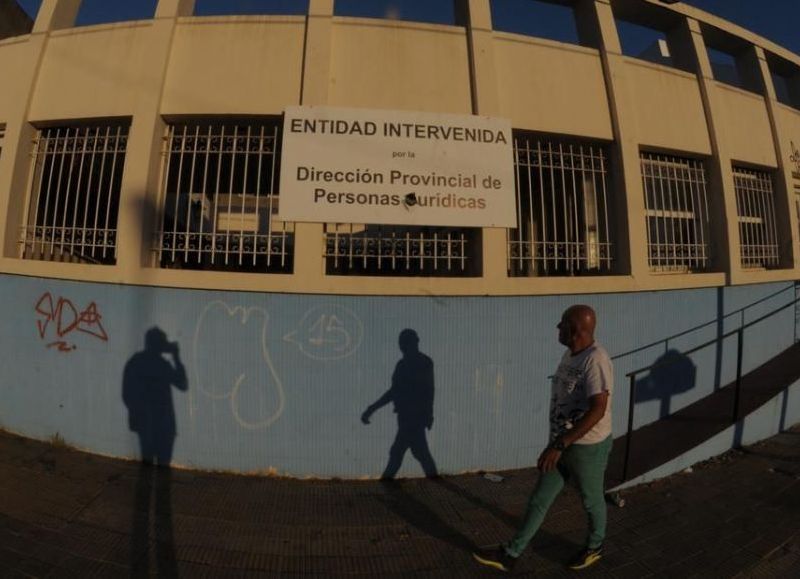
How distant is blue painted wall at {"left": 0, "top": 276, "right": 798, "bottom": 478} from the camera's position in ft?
12.9

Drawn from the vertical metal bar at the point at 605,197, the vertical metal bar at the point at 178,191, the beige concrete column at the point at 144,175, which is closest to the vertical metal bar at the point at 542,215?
the vertical metal bar at the point at 605,197

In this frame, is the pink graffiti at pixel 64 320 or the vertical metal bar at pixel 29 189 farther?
the vertical metal bar at pixel 29 189

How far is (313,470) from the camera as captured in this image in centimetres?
396

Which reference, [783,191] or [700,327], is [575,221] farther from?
[783,191]

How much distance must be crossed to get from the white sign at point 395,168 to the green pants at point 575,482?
89.6 inches

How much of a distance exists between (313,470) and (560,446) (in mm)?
2404

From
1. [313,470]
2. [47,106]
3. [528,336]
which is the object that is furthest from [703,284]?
[47,106]

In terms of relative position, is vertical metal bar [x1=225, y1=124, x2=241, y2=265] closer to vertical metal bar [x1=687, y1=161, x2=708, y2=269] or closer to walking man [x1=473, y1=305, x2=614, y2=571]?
walking man [x1=473, y1=305, x2=614, y2=571]

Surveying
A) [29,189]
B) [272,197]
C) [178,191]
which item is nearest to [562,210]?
[272,197]

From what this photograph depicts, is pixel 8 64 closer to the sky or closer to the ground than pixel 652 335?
closer to the sky

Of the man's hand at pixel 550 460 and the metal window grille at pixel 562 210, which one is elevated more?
the metal window grille at pixel 562 210

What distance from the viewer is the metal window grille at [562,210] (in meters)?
4.62

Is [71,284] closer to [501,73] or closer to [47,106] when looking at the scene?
[47,106]

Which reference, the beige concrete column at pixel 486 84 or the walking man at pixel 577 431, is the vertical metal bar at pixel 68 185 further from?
the walking man at pixel 577 431
